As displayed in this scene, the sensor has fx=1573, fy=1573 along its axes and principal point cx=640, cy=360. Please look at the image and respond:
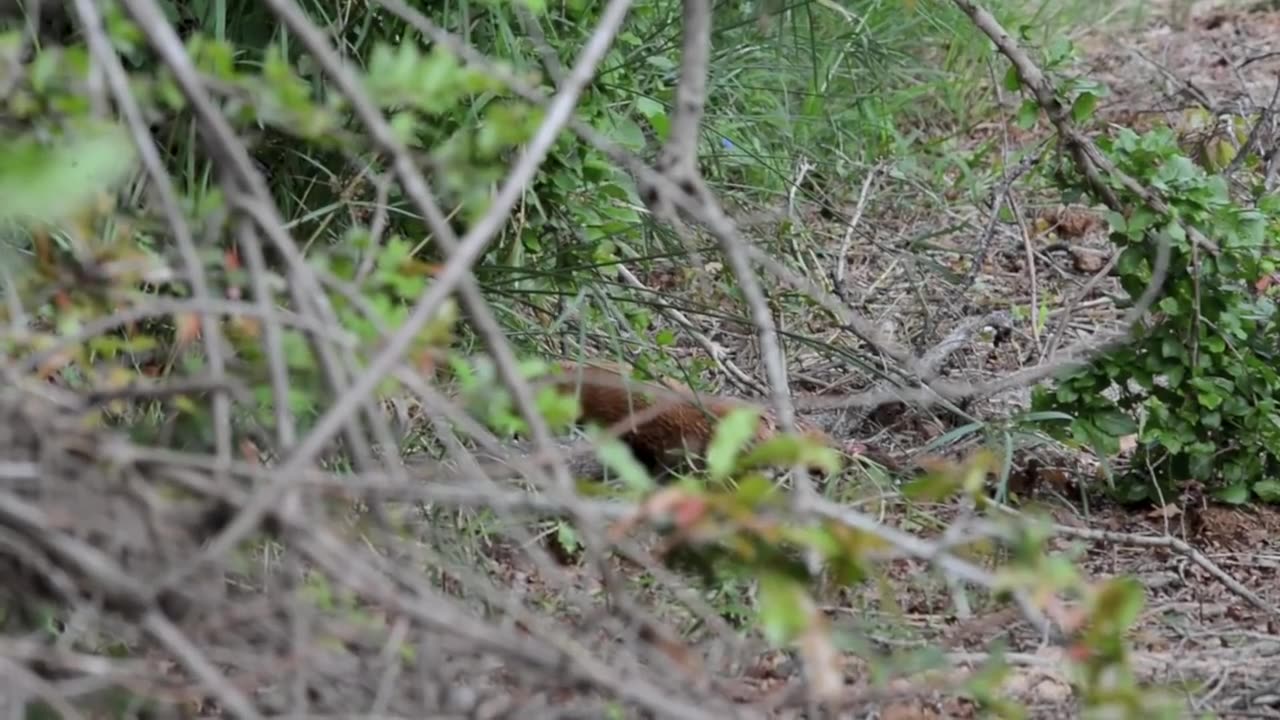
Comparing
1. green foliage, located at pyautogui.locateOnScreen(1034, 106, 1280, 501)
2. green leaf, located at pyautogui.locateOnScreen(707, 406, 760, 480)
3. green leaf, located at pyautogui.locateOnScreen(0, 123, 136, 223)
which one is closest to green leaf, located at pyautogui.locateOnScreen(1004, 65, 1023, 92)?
green foliage, located at pyautogui.locateOnScreen(1034, 106, 1280, 501)

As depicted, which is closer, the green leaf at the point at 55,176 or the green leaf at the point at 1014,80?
the green leaf at the point at 55,176

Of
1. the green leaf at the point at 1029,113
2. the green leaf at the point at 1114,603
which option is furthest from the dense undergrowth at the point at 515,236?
the green leaf at the point at 1029,113

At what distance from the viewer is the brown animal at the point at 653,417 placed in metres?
2.57

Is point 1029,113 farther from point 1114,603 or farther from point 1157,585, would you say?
point 1114,603

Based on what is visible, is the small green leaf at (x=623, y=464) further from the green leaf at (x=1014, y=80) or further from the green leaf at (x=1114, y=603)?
the green leaf at (x=1014, y=80)

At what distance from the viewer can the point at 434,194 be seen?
259 cm

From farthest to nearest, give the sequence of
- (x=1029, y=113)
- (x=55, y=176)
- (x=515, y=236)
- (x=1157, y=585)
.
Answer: (x=515, y=236) < (x=1029, y=113) < (x=1157, y=585) < (x=55, y=176)

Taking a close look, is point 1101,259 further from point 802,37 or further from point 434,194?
point 434,194

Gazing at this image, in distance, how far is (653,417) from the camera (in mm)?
2566

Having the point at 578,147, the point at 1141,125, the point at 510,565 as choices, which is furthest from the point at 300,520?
the point at 1141,125

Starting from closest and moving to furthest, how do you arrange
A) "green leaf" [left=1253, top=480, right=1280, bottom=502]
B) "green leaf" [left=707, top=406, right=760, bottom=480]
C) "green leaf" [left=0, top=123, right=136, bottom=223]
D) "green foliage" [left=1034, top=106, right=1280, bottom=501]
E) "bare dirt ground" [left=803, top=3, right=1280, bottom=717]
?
1. "green leaf" [left=0, top=123, right=136, bottom=223]
2. "green leaf" [left=707, top=406, right=760, bottom=480]
3. "bare dirt ground" [left=803, top=3, right=1280, bottom=717]
4. "green foliage" [left=1034, top=106, right=1280, bottom=501]
5. "green leaf" [left=1253, top=480, right=1280, bottom=502]

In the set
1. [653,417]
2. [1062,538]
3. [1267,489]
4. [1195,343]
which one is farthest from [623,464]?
[1267,489]

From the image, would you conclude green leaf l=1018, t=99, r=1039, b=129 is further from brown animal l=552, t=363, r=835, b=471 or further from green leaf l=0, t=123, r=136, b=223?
green leaf l=0, t=123, r=136, b=223

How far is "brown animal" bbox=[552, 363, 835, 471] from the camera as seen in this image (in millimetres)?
2566
